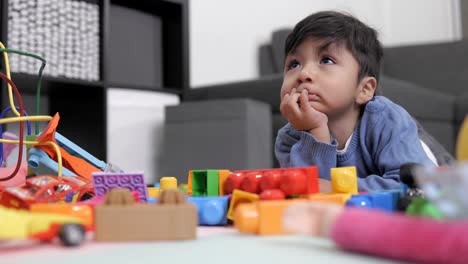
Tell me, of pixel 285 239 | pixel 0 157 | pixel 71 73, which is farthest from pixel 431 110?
pixel 285 239

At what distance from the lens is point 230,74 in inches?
109

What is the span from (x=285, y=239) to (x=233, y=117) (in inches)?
61.7

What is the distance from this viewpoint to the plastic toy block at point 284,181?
0.56 meters

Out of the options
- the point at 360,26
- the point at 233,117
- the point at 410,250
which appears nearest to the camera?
the point at 410,250

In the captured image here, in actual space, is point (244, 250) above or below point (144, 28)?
below

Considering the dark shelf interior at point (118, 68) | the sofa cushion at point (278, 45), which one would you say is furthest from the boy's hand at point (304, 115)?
the sofa cushion at point (278, 45)

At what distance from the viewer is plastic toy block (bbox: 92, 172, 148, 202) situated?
0.57 metres

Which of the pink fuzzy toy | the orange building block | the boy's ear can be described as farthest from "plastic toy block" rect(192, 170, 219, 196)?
the boy's ear

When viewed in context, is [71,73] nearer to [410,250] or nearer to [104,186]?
[104,186]

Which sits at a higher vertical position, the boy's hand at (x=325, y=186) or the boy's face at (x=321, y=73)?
the boy's face at (x=321, y=73)

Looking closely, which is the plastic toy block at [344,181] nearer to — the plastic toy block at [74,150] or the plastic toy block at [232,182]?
the plastic toy block at [232,182]

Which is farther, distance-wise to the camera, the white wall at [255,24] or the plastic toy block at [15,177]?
the white wall at [255,24]

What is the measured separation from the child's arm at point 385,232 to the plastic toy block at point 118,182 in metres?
0.23

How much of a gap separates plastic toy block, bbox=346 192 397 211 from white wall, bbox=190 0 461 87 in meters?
2.05
